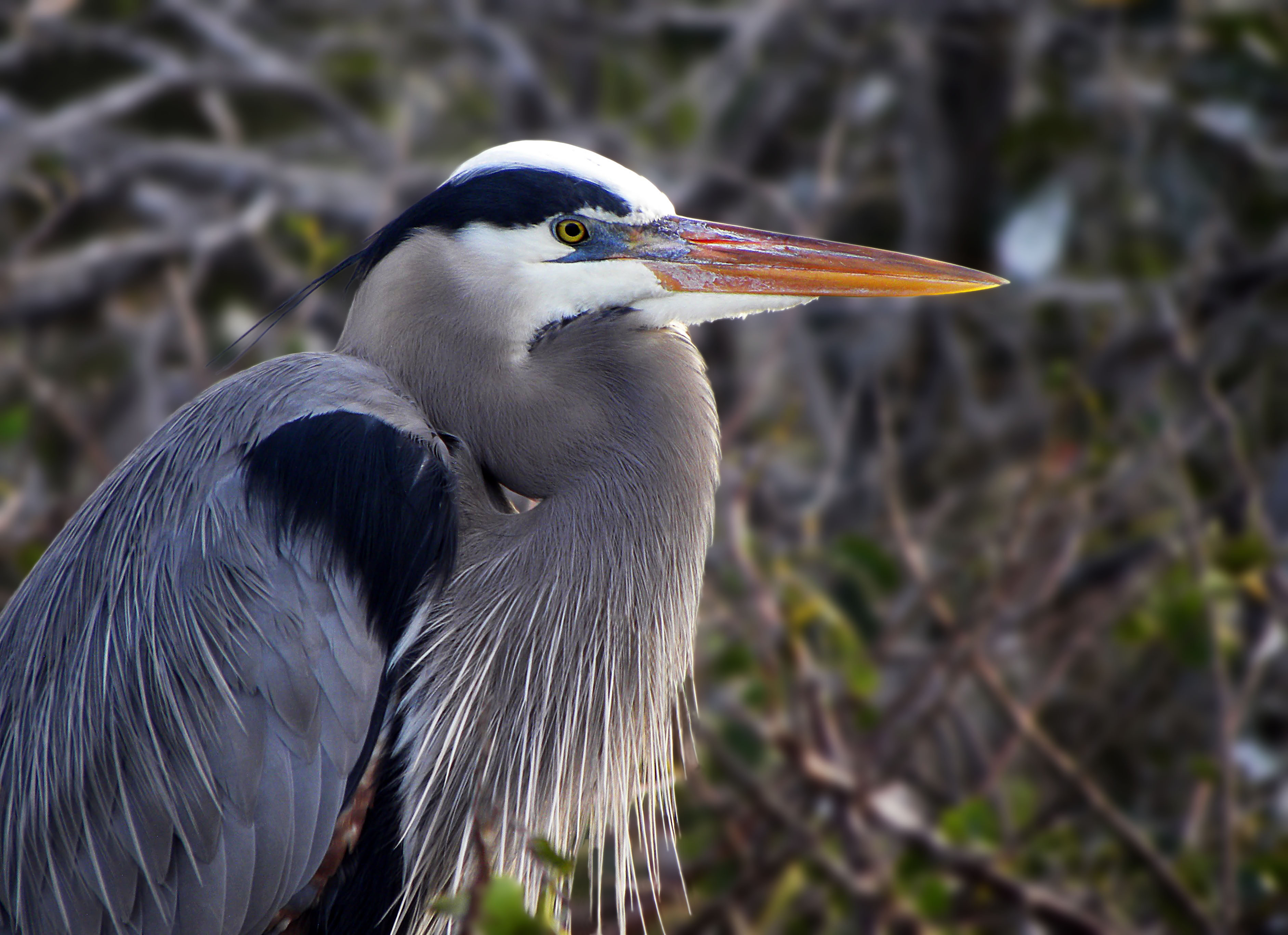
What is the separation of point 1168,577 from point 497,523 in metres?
1.37

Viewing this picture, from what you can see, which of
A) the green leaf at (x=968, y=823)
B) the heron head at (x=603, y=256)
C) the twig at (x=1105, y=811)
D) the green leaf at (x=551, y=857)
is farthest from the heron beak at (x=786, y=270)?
the green leaf at (x=551, y=857)

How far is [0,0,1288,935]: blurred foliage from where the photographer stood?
244cm

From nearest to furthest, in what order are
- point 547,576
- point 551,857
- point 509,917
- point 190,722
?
point 509,917, point 551,857, point 190,722, point 547,576

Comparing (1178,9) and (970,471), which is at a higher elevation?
(1178,9)

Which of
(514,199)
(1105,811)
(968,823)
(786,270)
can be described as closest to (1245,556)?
(1105,811)

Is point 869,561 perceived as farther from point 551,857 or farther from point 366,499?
point 551,857

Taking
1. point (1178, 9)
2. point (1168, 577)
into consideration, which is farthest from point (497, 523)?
point (1178, 9)

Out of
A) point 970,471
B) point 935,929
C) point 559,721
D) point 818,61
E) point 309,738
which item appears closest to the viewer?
point 309,738

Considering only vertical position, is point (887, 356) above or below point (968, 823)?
above

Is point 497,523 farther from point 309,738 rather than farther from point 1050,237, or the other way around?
point 1050,237

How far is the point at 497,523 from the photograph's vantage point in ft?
6.77

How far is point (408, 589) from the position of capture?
6.45 feet

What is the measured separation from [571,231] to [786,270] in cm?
32

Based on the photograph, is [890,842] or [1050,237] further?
[1050,237]
